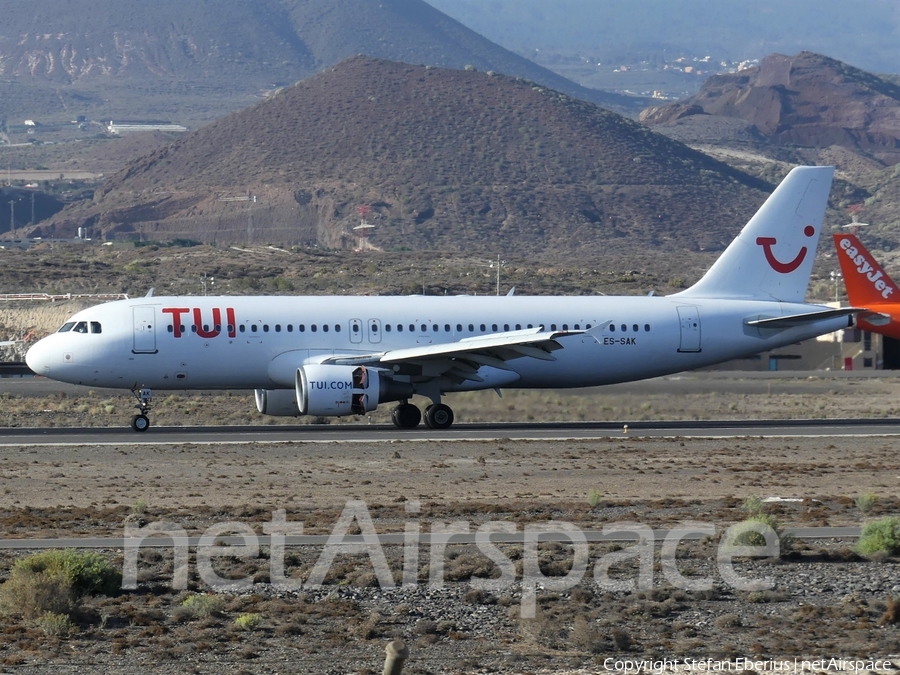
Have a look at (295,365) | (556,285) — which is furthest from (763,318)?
(556,285)

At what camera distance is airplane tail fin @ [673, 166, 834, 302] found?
41406mm

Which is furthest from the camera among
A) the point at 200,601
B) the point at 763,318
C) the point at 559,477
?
the point at 763,318

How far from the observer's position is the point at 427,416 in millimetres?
38219

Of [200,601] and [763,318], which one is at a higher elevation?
[763,318]

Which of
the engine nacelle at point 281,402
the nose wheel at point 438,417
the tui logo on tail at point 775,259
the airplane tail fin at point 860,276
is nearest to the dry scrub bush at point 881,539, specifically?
the nose wheel at point 438,417

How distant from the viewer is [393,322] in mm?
38281

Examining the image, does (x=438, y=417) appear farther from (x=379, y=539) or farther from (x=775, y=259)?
(x=379, y=539)

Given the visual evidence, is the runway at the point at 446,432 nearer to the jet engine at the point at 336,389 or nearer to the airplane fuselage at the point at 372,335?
the jet engine at the point at 336,389

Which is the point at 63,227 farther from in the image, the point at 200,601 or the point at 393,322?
the point at 200,601

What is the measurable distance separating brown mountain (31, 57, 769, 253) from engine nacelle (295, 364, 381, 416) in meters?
114

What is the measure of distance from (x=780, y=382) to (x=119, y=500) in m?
34.5

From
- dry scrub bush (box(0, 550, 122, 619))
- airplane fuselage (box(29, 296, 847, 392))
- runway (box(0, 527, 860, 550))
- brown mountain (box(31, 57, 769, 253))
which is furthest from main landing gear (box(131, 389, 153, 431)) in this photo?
brown mountain (box(31, 57, 769, 253))

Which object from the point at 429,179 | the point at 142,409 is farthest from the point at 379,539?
the point at 429,179

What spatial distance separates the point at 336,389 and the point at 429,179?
5335 inches
